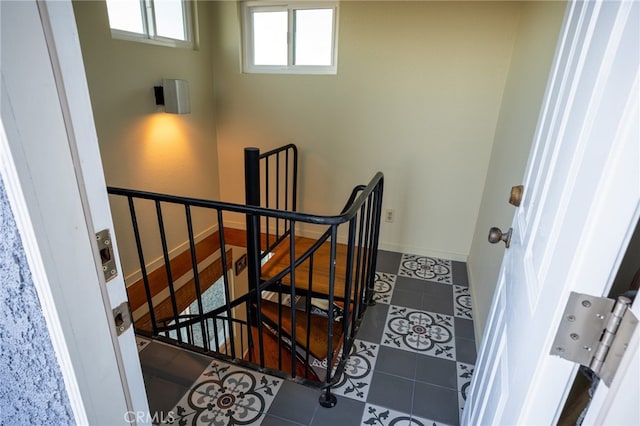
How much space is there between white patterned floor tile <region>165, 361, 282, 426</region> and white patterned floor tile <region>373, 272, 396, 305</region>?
3.28ft

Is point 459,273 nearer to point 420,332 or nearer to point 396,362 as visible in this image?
point 420,332

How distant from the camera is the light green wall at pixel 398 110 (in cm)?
262

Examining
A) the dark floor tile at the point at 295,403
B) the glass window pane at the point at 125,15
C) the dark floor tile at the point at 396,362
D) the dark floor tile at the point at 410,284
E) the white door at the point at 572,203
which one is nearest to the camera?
the white door at the point at 572,203

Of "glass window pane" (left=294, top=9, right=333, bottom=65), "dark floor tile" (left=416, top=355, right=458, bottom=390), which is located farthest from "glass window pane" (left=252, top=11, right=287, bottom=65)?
"dark floor tile" (left=416, top=355, right=458, bottom=390)

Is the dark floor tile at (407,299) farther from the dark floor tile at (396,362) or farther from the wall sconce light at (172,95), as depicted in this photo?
the wall sconce light at (172,95)

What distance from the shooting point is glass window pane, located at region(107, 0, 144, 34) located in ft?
7.79

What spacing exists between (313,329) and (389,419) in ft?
4.18

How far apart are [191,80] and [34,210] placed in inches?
116

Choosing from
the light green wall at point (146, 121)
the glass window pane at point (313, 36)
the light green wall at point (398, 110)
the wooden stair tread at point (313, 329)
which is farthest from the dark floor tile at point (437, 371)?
the glass window pane at point (313, 36)

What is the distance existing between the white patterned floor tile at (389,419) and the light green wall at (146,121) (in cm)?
208

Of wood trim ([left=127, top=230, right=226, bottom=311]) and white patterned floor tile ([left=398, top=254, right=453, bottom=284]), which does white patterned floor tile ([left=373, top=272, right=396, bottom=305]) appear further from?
wood trim ([left=127, top=230, right=226, bottom=311])

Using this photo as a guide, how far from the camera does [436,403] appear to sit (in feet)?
5.24

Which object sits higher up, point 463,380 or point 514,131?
point 514,131

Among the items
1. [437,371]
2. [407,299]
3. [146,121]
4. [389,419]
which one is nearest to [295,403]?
[389,419]
